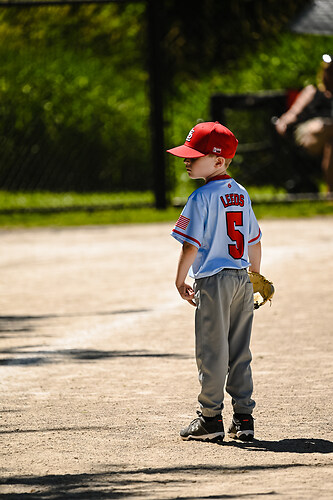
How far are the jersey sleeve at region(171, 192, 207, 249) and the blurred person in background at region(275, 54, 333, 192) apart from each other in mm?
10822

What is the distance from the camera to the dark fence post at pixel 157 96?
14828 millimetres

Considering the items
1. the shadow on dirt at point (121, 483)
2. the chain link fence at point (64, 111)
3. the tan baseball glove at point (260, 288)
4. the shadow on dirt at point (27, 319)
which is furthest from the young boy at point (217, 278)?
the chain link fence at point (64, 111)

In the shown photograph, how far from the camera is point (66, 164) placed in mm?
15680

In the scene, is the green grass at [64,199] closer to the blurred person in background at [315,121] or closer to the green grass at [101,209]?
the green grass at [101,209]

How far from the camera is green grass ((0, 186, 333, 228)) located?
14562 millimetres

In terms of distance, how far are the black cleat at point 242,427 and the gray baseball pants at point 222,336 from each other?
0.03m

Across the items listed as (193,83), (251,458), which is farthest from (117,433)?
(193,83)

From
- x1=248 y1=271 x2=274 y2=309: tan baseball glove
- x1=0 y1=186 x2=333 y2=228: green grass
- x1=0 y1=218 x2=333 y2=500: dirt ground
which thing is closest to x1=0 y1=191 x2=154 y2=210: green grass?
x1=0 y1=186 x2=333 y2=228: green grass

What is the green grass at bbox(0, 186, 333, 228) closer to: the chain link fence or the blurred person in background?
the chain link fence

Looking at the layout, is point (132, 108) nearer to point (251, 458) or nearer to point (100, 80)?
point (100, 80)

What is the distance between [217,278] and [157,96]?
1040 cm

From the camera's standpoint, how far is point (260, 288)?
5.12m

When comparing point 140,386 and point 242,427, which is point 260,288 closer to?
point 242,427

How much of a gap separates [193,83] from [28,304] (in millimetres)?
9010
